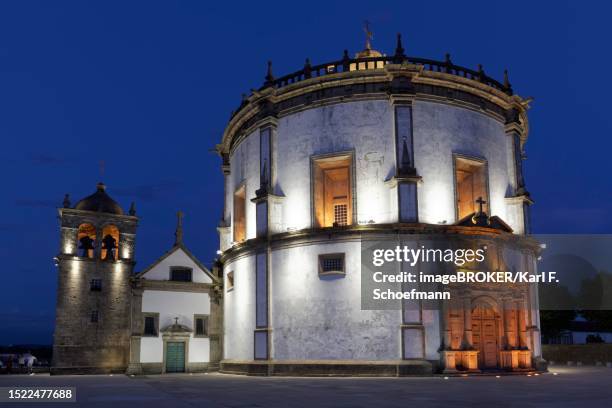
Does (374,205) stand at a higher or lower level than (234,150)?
lower

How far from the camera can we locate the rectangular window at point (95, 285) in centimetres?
3597

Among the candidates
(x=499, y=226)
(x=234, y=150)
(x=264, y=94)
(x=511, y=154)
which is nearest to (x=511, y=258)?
(x=499, y=226)

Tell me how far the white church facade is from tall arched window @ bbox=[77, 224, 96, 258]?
965cm

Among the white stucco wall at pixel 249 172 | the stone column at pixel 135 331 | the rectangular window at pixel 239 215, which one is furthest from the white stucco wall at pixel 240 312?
the stone column at pixel 135 331

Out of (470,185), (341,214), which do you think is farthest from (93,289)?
(470,185)

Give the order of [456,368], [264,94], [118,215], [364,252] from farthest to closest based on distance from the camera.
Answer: [118,215] → [264,94] → [364,252] → [456,368]

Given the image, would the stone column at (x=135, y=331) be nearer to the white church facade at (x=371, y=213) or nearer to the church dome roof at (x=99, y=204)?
the white church facade at (x=371, y=213)

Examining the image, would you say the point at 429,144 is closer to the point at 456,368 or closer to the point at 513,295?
the point at 513,295

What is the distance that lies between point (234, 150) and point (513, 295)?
56.2 ft

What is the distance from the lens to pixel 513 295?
26.8 meters

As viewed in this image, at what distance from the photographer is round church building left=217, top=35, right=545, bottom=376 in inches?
1006

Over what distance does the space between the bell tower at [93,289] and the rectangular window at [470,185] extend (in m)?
19.9

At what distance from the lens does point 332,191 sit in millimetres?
29172

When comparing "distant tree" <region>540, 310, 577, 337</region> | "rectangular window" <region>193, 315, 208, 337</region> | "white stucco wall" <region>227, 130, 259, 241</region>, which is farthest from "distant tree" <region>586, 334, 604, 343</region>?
"white stucco wall" <region>227, 130, 259, 241</region>
